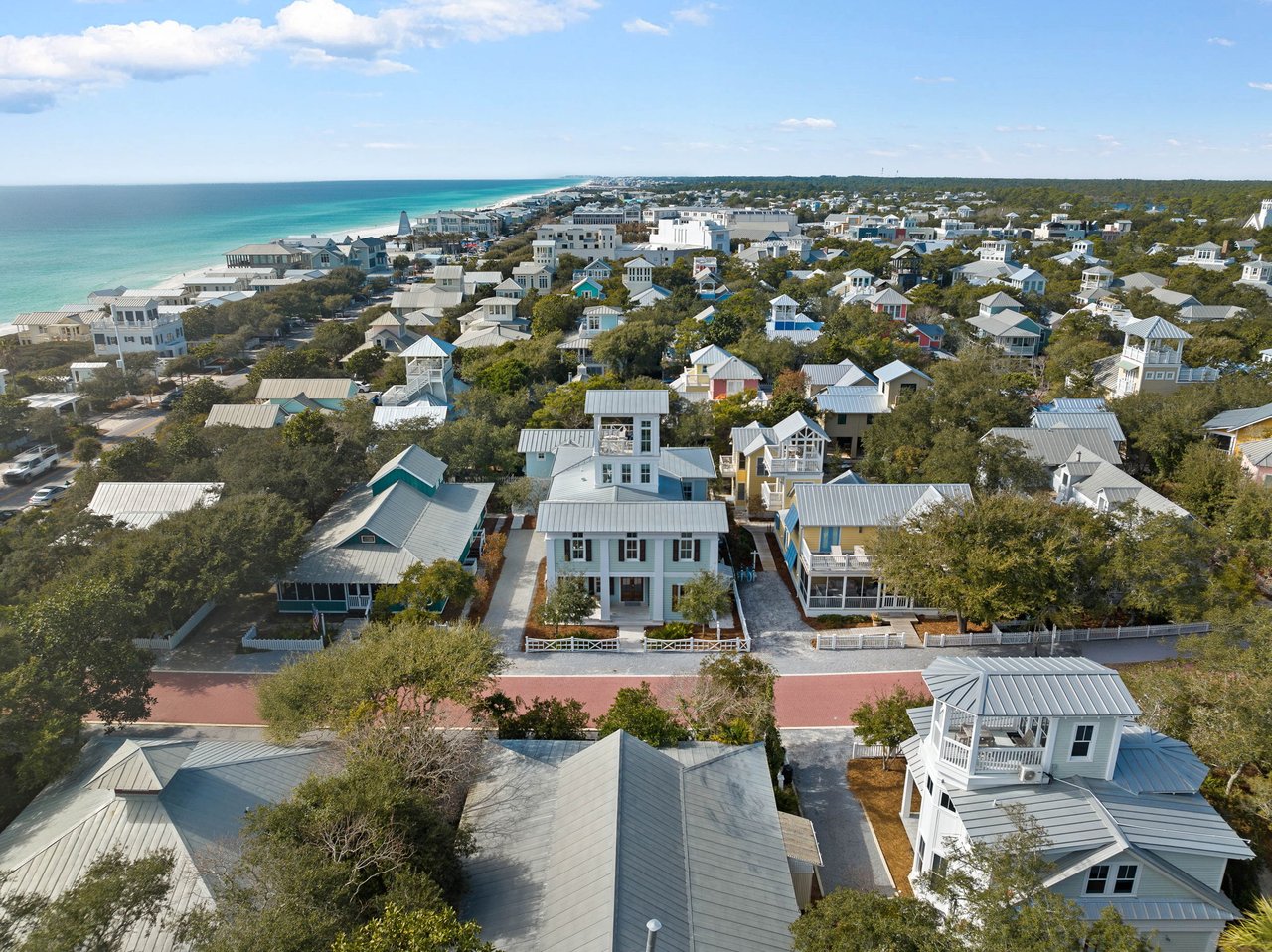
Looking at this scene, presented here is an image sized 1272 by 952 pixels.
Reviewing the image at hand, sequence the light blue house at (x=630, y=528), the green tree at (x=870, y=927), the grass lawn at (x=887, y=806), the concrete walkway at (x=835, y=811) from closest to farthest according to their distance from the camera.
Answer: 1. the green tree at (x=870, y=927)
2. the concrete walkway at (x=835, y=811)
3. the grass lawn at (x=887, y=806)
4. the light blue house at (x=630, y=528)

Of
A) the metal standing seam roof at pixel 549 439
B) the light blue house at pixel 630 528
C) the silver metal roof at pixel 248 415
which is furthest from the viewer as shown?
the silver metal roof at pixel 248 415

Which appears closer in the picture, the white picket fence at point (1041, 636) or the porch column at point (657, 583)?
the white picket fence at point (1041, 636)

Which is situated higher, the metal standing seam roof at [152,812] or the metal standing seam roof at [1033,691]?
the metal standing seam roof at [1033,691]

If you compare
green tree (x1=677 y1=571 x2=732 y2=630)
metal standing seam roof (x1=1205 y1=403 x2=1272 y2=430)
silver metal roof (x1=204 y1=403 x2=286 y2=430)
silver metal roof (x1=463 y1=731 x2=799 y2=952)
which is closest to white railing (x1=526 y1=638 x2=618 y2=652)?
green tree (x1=677 y1=571 x2=732 y2=630)

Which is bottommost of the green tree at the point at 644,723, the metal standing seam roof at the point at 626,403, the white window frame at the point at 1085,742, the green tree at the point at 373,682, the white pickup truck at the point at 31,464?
the white pickup truck at the point at 31,464

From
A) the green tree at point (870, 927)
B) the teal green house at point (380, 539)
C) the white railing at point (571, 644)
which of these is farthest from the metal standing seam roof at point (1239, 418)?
the green tree at point (870, 927)

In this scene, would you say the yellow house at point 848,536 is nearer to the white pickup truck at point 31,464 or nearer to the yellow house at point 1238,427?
the yellow house at point 1238,427
